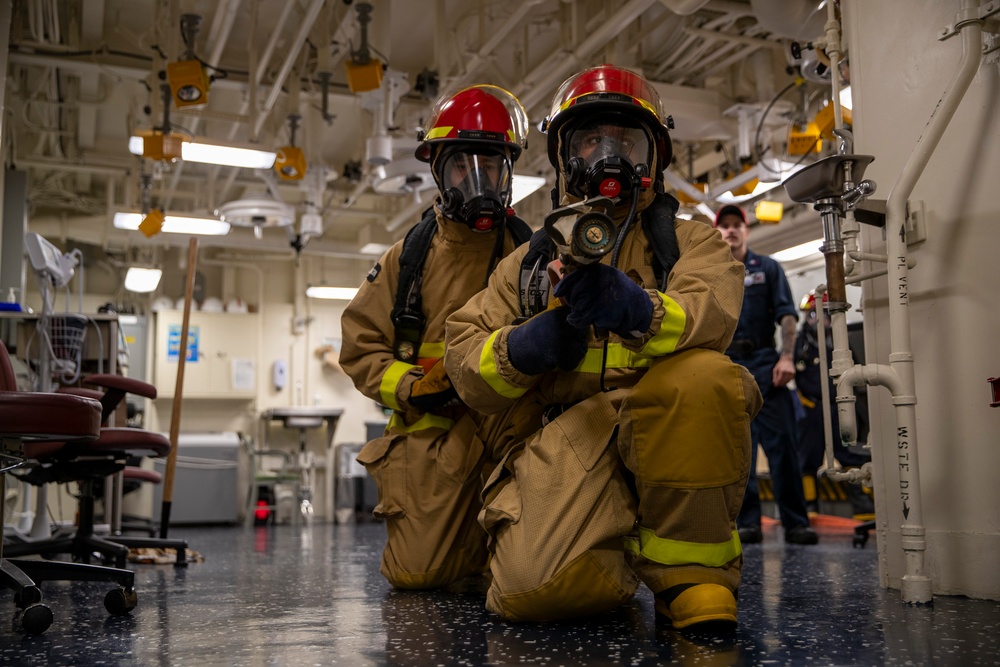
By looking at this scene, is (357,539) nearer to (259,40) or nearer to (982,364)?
(259,40)

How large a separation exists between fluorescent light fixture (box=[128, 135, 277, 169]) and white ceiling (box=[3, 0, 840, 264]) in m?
0.61

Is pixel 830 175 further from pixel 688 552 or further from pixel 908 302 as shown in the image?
pixel 688 552

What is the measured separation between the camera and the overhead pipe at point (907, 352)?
7.00 ft

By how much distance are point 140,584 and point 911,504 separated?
2446mm

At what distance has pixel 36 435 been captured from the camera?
213cm

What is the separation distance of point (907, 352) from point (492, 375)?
1.04m

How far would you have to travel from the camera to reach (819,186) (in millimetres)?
2281

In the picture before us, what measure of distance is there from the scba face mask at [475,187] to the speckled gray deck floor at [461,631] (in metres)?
1.07

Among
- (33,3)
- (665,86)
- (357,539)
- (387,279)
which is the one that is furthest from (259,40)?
(387,279)

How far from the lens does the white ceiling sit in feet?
19.6

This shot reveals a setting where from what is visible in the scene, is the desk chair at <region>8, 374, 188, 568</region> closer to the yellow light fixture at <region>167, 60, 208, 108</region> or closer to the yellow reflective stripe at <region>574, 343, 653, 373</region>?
the yellow reflective stripe at <region>574, 343, 653, 373</region>

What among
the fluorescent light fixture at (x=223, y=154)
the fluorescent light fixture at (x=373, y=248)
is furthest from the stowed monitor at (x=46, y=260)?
the fluorescent light fixture at (x=373, y=248)

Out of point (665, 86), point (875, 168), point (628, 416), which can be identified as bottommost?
point (628, 416)

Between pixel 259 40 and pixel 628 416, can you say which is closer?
pixel 628 416
